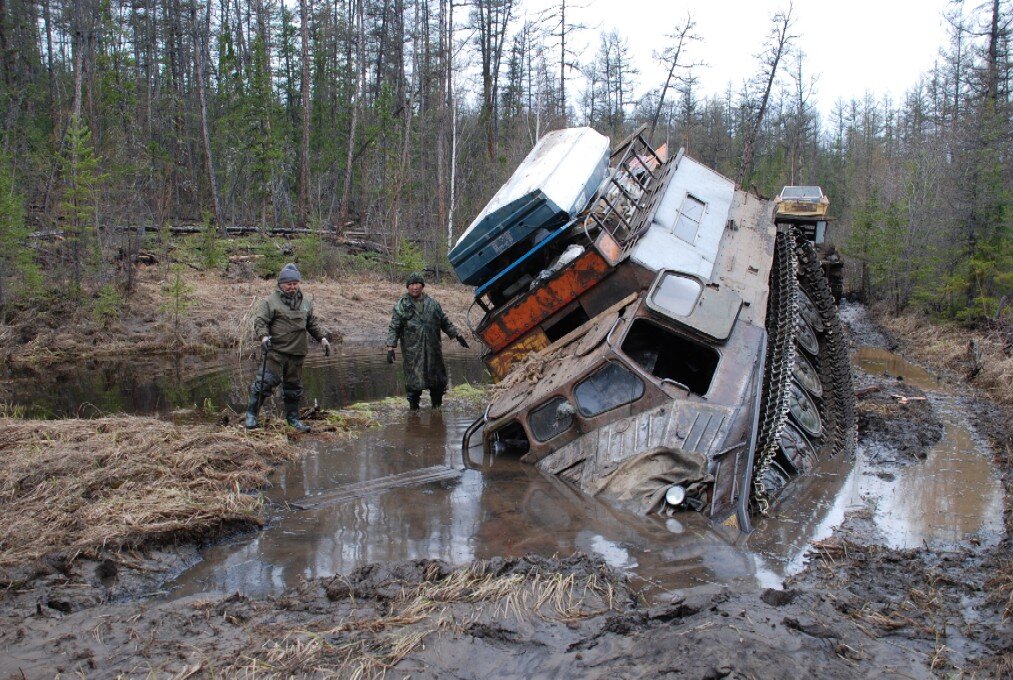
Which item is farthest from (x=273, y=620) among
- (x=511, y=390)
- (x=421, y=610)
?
(x=511, y=390)

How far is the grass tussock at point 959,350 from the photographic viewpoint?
13578 mm

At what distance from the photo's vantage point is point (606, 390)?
7707mm

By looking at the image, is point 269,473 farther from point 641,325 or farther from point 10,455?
point 641,325

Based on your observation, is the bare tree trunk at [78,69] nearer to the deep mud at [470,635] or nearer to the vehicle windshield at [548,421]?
the vehicle windshield at [548,421]

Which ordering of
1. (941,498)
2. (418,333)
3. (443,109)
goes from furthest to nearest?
(443,109), (418,333), (941,498)

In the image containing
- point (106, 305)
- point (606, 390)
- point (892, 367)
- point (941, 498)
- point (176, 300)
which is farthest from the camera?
point (176, 300)

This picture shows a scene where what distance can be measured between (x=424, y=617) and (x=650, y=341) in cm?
520

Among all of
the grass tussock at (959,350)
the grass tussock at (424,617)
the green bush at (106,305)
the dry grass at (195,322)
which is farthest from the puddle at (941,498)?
the green bush at (106,305)

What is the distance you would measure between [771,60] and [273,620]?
119ft

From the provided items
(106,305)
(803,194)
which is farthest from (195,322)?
(803,194)

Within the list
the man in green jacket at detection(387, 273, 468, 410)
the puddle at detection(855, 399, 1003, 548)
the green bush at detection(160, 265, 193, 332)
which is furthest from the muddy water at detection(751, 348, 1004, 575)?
the green bush at detection(160, 265, 193, 332)

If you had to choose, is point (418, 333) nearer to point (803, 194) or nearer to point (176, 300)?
point (176, 300)

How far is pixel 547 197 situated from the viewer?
986cm

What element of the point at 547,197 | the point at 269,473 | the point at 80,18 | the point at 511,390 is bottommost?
the point at 269,473
